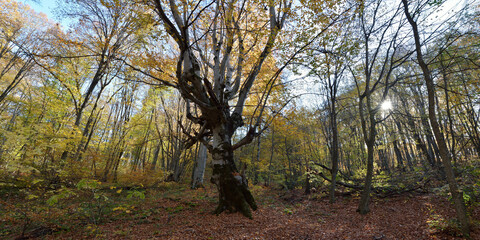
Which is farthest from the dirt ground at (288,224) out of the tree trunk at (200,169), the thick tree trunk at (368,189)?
the tree trunk at (200,169)

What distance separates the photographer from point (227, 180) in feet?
15.9

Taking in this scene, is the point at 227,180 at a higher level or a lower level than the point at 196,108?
lower

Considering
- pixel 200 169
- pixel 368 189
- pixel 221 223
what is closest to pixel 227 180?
pixel 221 223

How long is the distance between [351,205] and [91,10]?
14.3 m

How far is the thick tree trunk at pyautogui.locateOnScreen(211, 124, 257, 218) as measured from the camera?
471 centimetres

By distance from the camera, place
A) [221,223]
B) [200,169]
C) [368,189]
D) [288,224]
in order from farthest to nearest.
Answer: [200,169], [368,189], [288,224], [221,223]

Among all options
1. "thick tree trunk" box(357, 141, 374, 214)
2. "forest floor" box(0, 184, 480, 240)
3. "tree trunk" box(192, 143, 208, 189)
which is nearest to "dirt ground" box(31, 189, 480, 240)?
"forest floor" box(0, 184, 480, 240)

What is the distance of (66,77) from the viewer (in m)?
10.0

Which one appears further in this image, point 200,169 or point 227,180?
point 200,169

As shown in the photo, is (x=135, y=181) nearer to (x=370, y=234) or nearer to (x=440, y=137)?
(x=370, y=234)

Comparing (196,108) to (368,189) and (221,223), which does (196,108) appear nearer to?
(221,223)

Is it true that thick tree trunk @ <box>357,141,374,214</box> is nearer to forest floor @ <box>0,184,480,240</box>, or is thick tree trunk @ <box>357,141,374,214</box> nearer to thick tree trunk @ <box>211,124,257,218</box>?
forest floor @ <box>0,184,480,240</box>

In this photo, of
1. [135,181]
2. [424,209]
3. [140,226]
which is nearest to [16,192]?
[135,181]

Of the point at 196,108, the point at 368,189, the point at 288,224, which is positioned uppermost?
the point at 196,108
